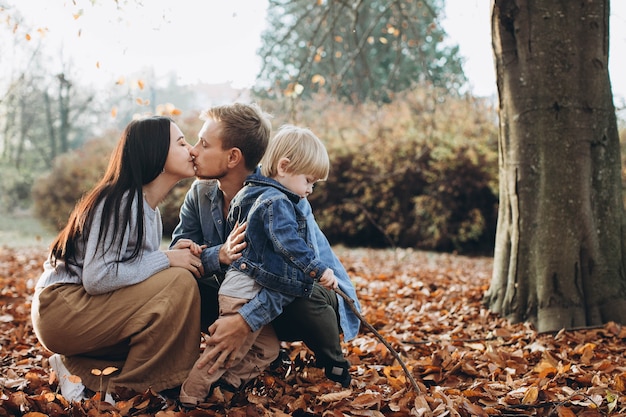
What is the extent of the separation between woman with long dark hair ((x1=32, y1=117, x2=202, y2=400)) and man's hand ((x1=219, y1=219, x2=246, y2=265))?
16 cm

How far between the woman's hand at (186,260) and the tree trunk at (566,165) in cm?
220

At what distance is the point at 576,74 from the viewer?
3.51 metres

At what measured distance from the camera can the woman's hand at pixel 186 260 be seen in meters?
2.46

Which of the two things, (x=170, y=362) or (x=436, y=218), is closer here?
(x=170, y=362)

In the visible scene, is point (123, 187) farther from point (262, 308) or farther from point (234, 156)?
point (262, 308)

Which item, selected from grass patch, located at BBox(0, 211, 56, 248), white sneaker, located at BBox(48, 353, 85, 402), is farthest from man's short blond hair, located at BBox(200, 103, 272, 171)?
grass patch, located at BBox(0, 211, 56, 248)

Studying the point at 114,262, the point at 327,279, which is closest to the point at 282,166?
the point at 327,279

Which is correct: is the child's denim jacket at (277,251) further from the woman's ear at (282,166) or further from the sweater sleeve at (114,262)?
the sweater sleeve at (114,262)

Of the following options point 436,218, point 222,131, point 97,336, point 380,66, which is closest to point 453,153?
point 436,218

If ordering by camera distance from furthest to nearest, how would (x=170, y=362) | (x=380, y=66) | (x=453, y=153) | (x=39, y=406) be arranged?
(x=380, y=66)
(x=453, y=153)
(x=170, y=362)
(x=39, y=406)

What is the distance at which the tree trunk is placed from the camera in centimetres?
350

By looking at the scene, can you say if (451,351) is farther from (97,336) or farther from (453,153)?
(453,153)

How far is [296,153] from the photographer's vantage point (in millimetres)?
2504

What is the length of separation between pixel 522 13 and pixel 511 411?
8.23 ft
